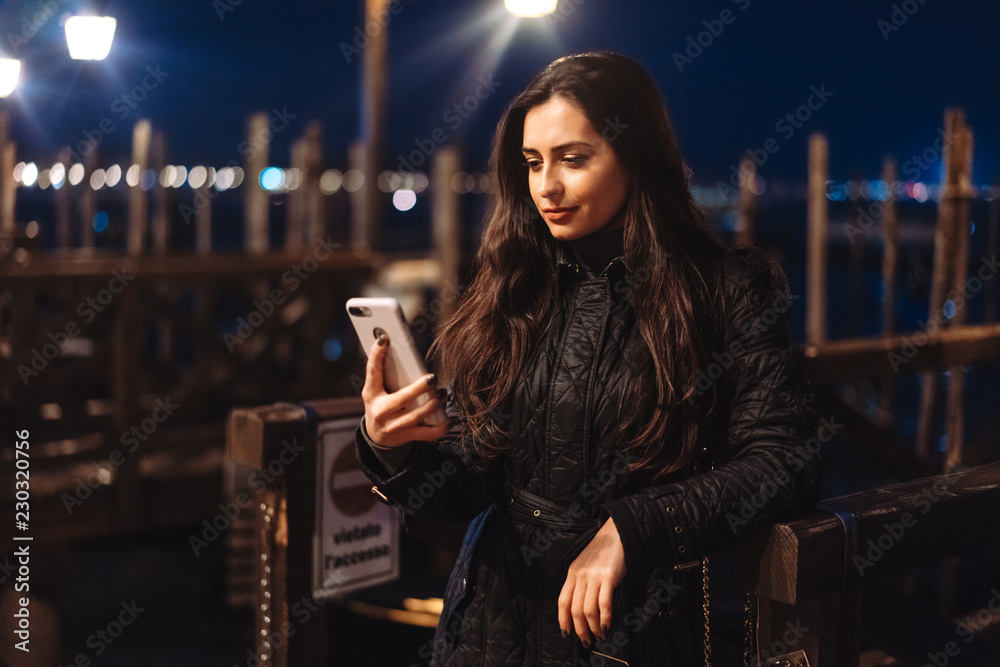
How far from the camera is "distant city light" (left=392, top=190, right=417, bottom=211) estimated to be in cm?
6012

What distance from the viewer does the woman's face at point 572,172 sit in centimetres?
166

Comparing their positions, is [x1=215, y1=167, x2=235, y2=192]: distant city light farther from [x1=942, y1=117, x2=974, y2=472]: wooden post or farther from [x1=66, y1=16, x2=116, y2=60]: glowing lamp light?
[x1=942, y1=117, x2=974, y2=472]: wooden post

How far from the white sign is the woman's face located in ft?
3.92

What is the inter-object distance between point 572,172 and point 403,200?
218 feet

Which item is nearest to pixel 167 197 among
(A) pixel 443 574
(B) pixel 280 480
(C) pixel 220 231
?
(A) pixel 443 574

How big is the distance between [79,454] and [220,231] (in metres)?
52.1

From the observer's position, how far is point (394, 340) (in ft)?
5.05

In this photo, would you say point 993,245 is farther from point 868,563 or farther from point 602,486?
point 602,486

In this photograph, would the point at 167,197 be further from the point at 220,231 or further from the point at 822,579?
the point at 220,231

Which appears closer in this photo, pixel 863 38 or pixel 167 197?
pixel 863 38

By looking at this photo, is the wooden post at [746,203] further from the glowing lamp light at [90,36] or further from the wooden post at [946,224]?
the glowing lamp light at [90,36]

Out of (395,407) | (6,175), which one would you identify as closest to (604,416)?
(395,407)

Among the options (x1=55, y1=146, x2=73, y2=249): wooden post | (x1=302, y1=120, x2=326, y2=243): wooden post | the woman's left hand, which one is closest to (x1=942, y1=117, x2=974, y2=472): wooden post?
the woman's left hand

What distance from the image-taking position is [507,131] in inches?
74.2
